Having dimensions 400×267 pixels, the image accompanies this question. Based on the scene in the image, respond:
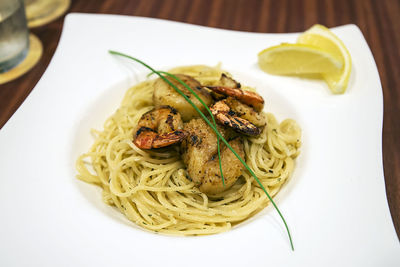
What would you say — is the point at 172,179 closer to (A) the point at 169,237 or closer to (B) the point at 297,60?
(A) the point at 169,237

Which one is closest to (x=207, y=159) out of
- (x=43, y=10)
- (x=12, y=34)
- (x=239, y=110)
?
(x=239, y=110)

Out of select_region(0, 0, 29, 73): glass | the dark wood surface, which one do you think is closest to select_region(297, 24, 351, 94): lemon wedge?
the dark wood surface

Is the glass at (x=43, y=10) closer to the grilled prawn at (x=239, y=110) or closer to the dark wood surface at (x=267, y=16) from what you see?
the dark wood surface at (x=267, y=16)

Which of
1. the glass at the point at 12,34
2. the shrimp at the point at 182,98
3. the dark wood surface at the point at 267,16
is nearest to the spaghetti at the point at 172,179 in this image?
the shrimp at the point at 182,98

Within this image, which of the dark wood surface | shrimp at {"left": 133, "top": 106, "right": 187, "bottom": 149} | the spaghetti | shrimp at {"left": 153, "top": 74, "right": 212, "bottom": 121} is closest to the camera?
shrimp at {"left": 133, "top": 106, "right": 187, "bottom": 149}

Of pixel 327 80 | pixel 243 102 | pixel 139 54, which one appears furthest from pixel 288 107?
pixel 139 54

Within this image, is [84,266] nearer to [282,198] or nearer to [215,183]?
[215,183]

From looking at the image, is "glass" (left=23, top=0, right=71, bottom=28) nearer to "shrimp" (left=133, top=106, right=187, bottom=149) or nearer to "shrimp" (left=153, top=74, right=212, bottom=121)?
"shrimp" (left=153, top=74, right=212, bottom=121)
